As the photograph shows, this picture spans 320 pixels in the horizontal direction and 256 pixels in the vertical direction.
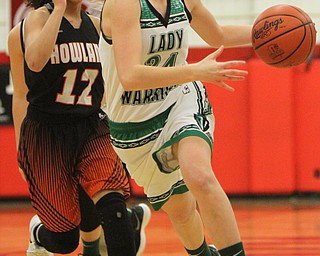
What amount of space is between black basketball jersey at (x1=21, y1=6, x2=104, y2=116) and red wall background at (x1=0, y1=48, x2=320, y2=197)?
5.10m

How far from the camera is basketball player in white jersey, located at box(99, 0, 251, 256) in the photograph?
→ 11.5ft

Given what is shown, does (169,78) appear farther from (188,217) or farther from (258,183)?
(258,183)

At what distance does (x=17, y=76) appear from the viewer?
15.1 ft

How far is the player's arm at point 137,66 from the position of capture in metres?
3.38

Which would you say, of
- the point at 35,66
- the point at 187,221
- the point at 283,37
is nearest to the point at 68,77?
the point at 35,66

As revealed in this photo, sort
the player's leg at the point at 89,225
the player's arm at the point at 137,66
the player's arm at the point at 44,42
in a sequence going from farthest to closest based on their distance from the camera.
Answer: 1. the player's leg at the point at 89,225
2. the player's arm at the point at 44,42
3. the player's arm at the point at 137,66

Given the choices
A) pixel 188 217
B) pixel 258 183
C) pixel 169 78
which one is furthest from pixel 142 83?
pixel 258 183

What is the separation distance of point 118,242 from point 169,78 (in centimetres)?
105

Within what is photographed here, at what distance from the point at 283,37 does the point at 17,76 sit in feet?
5.64

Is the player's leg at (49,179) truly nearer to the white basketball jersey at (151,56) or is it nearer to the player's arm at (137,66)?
the white basketball jersey at (151,56)

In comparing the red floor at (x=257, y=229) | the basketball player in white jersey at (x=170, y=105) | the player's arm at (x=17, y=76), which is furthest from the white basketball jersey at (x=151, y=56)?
the red floor at (x=257, y=229)

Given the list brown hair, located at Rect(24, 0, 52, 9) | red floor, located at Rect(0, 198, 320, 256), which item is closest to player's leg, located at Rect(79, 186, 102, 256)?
red floor, located at Rect(0, 198, 320, 256)

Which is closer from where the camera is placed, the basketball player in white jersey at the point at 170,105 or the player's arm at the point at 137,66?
the player's arm at the point at 137,66

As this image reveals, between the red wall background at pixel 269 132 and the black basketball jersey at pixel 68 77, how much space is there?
5099mm
